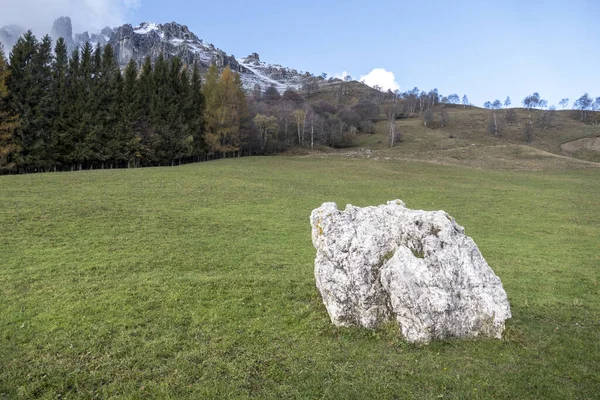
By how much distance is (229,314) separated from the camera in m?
12.0

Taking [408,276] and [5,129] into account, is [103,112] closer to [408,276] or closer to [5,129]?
[5,129]

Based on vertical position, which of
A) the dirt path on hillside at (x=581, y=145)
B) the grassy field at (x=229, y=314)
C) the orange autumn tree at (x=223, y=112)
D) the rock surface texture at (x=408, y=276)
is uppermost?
the orange autumn tree at (x=223, y=112)

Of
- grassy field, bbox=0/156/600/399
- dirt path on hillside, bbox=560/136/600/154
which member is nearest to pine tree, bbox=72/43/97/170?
grassy field, bbox=0/156/600/399

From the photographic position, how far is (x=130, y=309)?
12102mm

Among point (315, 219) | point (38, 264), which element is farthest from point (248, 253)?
point (38, 264)

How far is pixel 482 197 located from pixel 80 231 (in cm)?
3927

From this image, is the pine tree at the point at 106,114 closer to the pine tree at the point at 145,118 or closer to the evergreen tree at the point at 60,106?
the pine tree at the point at 145,118

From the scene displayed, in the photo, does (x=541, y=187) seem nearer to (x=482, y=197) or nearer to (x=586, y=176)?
(x=482, y=197)

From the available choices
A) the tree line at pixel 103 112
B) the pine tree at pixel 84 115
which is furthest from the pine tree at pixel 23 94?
the pine tree at pixel 84 115

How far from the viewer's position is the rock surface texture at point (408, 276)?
1026 cm

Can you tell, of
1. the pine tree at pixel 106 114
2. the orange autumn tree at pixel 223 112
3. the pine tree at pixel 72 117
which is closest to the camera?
the pine tree at pixel 72 117

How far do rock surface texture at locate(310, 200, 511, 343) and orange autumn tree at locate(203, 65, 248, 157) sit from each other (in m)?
69.4

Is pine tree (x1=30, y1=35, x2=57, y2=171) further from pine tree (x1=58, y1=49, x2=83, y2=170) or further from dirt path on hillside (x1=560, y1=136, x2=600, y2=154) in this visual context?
dirt path on hillside (x1=560, y1=136, x2=600, y2=154)

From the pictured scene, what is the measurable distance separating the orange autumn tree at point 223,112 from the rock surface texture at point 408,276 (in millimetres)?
69402
